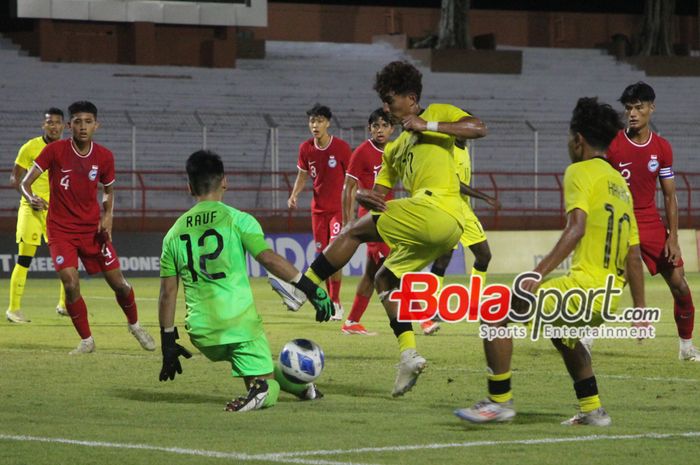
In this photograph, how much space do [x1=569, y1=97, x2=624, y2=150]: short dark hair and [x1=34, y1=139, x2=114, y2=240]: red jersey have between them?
611 centimetres

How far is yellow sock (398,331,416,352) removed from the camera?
371 inches

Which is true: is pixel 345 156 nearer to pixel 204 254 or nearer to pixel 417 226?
pixel 417 226

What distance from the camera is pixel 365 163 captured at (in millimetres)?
15422

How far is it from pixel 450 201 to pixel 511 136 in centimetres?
2751

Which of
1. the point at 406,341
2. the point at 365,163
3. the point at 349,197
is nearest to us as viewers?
the point at 406,341

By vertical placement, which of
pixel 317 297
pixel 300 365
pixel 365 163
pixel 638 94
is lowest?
pixel 300 365

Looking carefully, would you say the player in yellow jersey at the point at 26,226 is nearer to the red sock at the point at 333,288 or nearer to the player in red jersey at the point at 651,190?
the red sock at the point at 333,288

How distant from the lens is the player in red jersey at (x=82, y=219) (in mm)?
12773

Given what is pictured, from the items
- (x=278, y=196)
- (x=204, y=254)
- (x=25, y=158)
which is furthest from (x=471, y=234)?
(x=278, y=196)

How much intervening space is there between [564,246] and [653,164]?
4830 mm

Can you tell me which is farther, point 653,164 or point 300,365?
point 653,164

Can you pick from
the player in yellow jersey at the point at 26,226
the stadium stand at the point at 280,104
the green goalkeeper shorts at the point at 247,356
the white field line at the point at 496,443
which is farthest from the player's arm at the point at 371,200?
the stadium stand at the point at 280,104

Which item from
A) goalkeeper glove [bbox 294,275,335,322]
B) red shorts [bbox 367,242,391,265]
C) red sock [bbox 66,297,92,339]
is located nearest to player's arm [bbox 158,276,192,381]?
goalkeeper glove [bbox 294,275,335,322]

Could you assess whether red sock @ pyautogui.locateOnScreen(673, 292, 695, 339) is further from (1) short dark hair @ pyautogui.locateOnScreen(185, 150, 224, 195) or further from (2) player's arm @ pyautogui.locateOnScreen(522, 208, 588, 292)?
(1) short dark hair @ pyautogui.locateOnScreen(185, 150, 224, 195)
